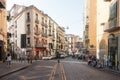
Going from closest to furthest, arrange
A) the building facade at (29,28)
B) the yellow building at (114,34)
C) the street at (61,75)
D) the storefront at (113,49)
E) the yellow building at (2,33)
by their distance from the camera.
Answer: the street at (61,75) < the yellow building at (114,34) < the storefront at (113,49) < the yellow building at (2,33) < the building facade at (29,28)

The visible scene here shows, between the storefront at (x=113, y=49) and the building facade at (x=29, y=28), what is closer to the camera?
the storefront at (x=113, y=49)

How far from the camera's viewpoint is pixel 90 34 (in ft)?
255

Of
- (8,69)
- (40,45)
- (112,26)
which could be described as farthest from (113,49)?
(40,45)

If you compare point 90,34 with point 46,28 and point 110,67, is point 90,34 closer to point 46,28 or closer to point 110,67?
point 46,28

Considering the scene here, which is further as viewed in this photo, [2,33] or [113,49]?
[2,33]

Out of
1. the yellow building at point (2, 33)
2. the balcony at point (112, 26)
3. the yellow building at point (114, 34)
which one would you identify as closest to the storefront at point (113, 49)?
the yellow building at point (114, 34)

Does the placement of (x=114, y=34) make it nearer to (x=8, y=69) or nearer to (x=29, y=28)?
(x=8, y=69)

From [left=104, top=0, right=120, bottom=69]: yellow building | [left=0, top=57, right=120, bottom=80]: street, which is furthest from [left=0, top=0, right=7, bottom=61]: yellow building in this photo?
[left=104, top=0, right=120, bottom=69]: yellow building

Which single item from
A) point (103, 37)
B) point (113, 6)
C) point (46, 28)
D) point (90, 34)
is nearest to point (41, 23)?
point (46, 28)

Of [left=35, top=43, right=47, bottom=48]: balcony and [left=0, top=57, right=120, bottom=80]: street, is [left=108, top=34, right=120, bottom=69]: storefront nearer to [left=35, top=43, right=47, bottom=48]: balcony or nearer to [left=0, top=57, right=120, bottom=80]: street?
[left=0, top=57, right=120, bottom=80]: street

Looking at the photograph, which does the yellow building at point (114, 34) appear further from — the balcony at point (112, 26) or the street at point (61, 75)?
the street at point (61, 75)

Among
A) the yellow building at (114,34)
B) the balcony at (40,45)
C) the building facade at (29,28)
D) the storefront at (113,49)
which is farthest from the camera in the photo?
the balcony at (40,45)

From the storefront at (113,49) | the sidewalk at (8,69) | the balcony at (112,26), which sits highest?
the balcony at (112,26)

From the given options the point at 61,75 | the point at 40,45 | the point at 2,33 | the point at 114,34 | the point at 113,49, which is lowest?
the point at 61,75
